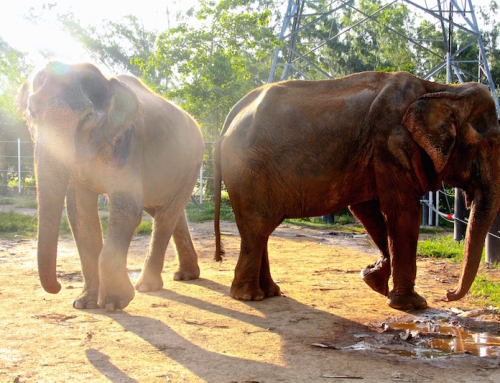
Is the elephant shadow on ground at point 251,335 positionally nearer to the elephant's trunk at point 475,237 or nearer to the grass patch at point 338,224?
the elephant's trunk at point 475,237

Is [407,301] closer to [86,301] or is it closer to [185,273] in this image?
[185,273]

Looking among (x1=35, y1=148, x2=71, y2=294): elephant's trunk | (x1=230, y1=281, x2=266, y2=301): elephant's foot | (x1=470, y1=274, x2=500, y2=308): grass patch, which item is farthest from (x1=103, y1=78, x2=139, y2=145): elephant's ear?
(x1=470, y1=274, x2=500, y2=308): grass patch

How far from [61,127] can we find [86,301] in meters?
1.52

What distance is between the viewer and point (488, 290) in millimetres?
5234

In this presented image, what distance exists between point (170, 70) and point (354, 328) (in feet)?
46.1

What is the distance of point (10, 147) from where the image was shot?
2009cm

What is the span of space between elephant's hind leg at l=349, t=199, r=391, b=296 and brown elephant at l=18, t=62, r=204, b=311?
1.95m

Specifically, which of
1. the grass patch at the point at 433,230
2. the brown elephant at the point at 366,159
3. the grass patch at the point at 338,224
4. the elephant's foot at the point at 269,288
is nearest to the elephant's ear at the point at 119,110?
the brown elephant at the point at 366,159

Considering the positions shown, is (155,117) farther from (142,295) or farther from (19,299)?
(19,299)

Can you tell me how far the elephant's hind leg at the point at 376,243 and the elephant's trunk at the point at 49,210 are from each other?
273 centimetres

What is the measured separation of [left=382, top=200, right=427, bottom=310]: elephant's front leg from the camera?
15.3 ft

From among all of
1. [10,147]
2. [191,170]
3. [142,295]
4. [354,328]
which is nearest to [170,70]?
[10,147]

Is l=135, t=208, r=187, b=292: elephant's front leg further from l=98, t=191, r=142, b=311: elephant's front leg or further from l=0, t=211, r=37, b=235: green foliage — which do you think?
l=0, t=211, r=37, b=235: green foliage

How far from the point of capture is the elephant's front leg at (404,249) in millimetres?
4664
